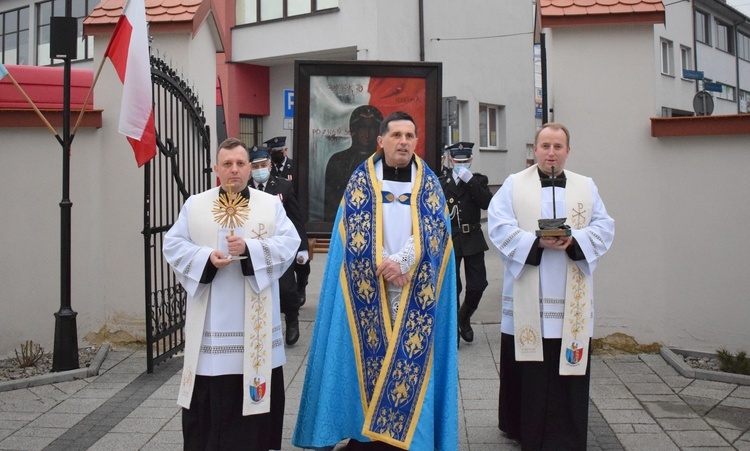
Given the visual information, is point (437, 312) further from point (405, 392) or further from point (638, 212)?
point (638, 212)

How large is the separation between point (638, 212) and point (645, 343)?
3.82 ft

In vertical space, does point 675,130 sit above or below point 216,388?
above

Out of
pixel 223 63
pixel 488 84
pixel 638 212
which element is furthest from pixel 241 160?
pixel 488 84

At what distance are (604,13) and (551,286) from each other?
3.43 metres

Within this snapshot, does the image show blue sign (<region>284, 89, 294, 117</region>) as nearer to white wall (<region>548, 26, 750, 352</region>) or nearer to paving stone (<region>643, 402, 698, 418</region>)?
white wall (<region>548, 26, 750, 352</region>)

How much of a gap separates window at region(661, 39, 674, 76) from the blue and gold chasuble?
30.5 metres

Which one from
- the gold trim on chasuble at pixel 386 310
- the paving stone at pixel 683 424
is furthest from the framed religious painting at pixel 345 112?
the paving stone at pixel 683 424

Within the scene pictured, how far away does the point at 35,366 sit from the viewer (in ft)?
23.8

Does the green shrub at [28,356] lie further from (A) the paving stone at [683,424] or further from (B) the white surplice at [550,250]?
(A) the paving stone at [683,424]

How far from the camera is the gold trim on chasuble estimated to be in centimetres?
473

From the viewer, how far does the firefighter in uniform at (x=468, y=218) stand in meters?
7.81

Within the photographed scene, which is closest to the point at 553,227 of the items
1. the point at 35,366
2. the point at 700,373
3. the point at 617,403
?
the point at 617,403

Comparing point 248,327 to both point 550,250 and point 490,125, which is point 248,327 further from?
point 490,125

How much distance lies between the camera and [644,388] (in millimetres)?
6477
